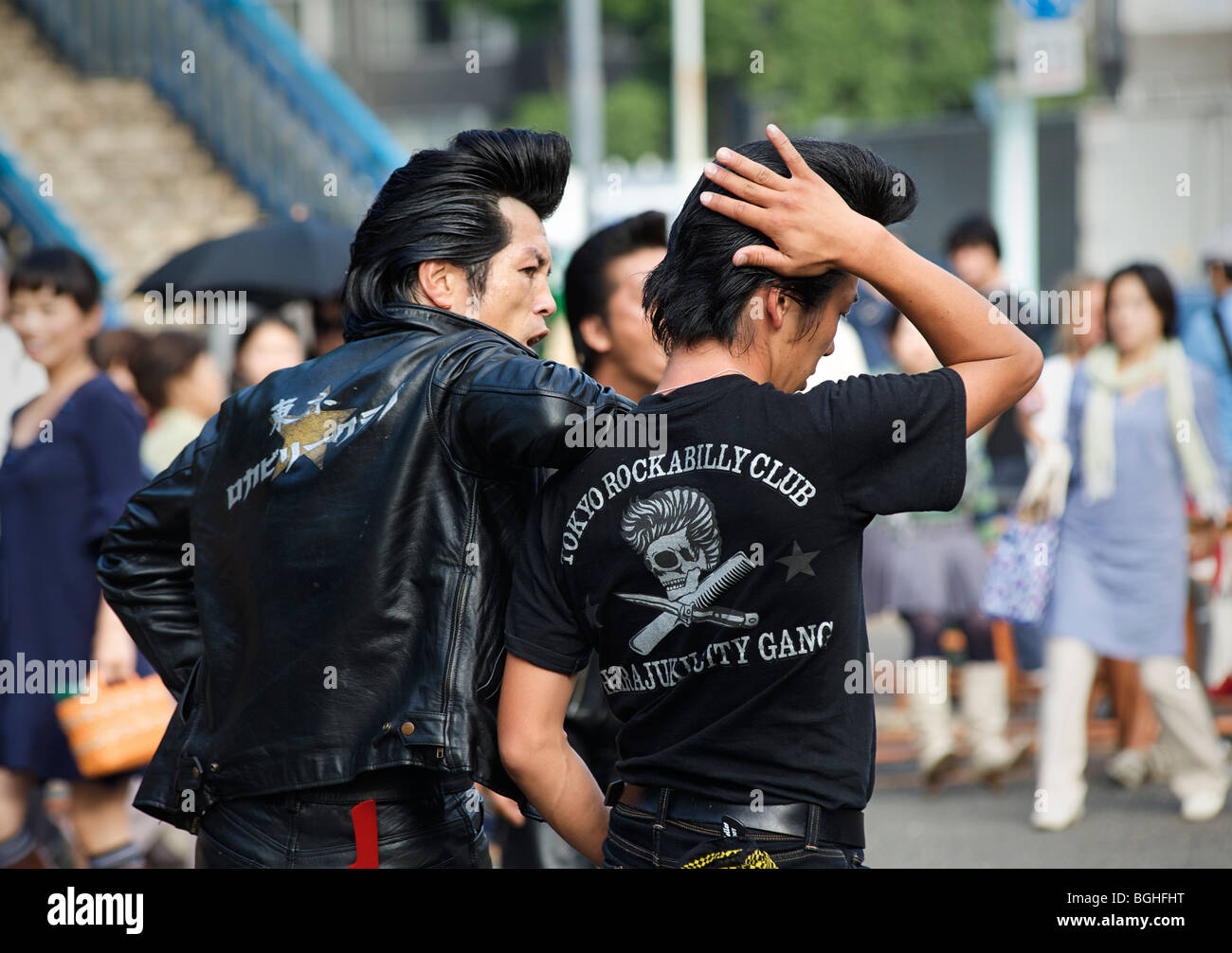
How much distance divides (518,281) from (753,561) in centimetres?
76

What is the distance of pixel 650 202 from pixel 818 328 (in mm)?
16582

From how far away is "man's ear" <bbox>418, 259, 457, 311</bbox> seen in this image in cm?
246

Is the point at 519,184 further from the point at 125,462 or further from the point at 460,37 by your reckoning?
the point at 460,37

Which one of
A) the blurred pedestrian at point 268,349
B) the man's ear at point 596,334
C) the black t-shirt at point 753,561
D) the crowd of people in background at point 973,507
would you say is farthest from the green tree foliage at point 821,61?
the black t-shirt at point 753,561

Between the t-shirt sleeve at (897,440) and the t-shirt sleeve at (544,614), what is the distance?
0.46 metres

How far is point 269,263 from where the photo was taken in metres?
6.50

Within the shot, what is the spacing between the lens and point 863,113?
29.7 metres

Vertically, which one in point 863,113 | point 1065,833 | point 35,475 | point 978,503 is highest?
point 863,113

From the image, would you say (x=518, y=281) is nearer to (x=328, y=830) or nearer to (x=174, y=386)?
(x=328, y=830)

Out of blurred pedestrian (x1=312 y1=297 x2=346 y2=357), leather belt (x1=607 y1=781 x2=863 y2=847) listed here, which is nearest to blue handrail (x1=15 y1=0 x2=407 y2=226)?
blurred pedestrian (x1=312 y1=297 x2=346 y2=357)

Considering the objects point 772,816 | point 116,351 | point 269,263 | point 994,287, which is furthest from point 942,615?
point 772,816

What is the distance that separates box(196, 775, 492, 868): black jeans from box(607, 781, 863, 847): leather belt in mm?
465

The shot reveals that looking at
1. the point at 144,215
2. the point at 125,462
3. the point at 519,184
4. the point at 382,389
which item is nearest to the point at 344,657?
the point at 382,389

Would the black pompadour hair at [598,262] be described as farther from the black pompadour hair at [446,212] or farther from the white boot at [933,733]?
the white boot at [933,733]
